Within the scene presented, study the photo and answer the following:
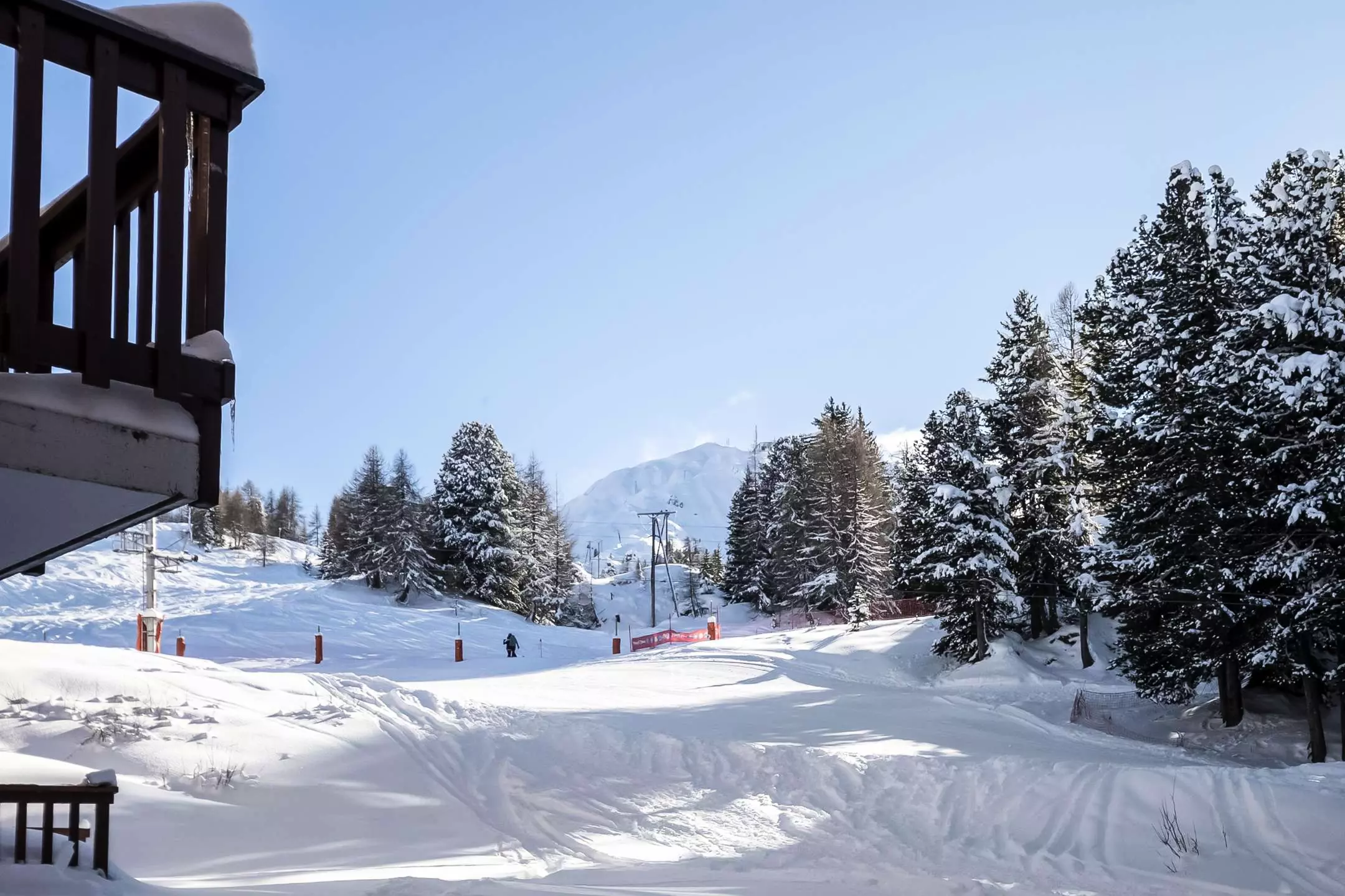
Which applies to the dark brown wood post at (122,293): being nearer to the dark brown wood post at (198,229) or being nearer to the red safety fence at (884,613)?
the dark brown wood post at (198,229)

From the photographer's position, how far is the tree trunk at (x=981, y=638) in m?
32.2

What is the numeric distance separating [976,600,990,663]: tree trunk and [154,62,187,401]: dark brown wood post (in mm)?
30919

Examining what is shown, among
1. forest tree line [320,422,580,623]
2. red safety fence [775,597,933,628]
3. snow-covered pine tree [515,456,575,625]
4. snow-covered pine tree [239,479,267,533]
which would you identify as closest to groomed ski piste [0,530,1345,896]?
red safety fence [775,597,933,628]

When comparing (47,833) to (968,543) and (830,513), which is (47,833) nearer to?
(968,543)

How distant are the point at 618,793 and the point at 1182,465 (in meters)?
15.9

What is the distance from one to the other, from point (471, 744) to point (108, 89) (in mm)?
11214

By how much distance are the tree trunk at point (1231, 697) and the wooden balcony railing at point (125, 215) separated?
23672 mm

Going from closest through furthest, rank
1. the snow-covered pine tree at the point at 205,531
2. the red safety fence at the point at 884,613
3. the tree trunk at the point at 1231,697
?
the tree trunk at the point at 1231,697 < the red safety fence at the point at 884,613 < the snow-covered pine tree at the point at 205,531

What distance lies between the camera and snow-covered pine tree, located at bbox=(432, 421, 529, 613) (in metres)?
52.2

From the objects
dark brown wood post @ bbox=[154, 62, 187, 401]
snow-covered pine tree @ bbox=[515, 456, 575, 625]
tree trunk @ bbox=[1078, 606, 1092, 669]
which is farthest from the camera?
snow-covered pine tree @ bbox=[515, 456, 575, 625]

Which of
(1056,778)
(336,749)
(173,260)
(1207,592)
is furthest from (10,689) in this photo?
(1207,592)

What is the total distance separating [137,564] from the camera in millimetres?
48406

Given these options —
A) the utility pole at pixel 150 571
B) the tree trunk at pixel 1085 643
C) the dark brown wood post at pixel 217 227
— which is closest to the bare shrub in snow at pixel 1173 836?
the dark brown wood post at pixel 217 227

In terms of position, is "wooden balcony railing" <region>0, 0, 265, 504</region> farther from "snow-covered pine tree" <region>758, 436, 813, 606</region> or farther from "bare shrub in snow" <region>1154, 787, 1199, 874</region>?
"snow-covered pine tree" <region>758, 436, 813, 606</region>
